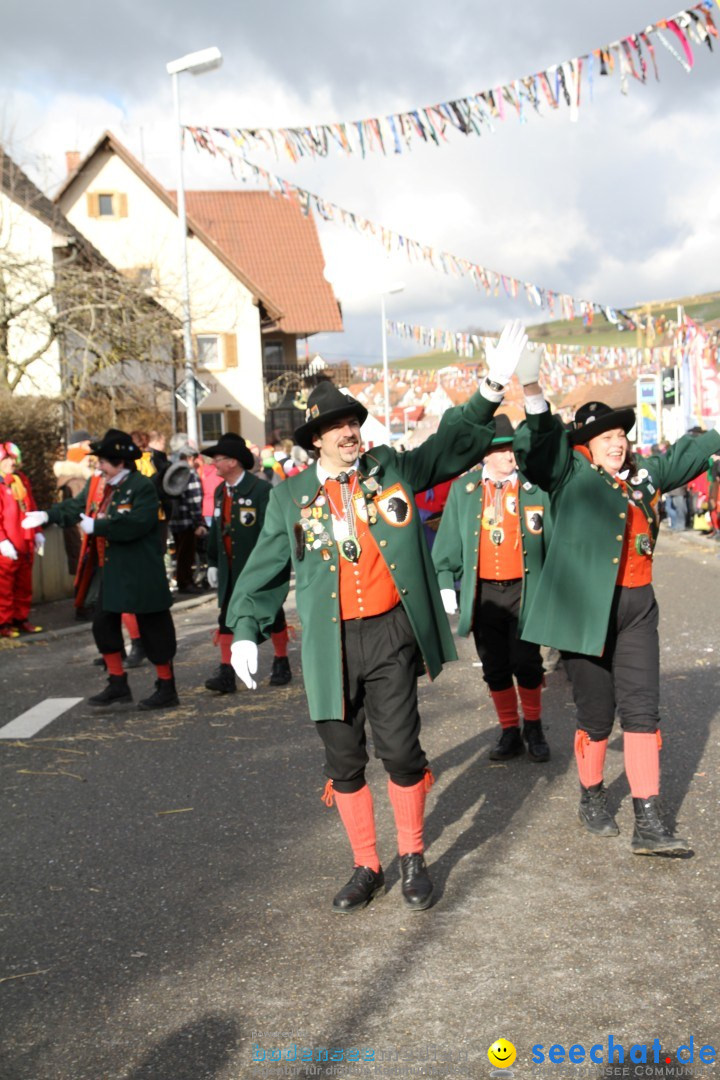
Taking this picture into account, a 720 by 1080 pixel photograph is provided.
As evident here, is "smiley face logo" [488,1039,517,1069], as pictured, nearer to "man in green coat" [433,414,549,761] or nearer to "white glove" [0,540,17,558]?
"man in green coat" [433,414,549,761]

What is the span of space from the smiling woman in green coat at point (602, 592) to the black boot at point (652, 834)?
0.03m

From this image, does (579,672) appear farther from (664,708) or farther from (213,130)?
(213,130)

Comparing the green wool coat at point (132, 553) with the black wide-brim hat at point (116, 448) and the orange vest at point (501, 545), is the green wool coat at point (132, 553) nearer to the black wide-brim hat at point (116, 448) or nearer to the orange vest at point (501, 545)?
the black wide-brim hat at point (116, 448)

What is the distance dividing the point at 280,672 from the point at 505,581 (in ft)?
10.3

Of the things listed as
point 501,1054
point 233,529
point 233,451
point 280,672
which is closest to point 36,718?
point 280,672

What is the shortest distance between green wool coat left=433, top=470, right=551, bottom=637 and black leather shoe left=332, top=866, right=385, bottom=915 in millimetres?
2058

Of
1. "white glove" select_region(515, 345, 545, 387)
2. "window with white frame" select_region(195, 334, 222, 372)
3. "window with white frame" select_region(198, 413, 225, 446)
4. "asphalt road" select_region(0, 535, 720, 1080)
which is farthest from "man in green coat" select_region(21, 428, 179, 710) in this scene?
"window with white frame" select_region(198, 413, 225, 446)

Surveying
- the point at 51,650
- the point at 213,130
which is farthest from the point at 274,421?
the point at 51,650

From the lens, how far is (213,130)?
59.3 ft

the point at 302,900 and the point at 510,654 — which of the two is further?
the point at 510,654

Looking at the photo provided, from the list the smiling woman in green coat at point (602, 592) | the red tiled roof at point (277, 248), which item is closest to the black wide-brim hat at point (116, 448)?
the smiling woman in green coat at point (602, 592)

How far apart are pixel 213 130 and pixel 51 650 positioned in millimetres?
9177

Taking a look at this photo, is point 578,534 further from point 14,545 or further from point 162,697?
point 14,545

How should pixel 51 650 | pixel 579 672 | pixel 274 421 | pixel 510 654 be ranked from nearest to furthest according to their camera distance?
1. pixel 579 672
2. pixel 510 654
3. pixel 51 650
4. pixel 274 421
